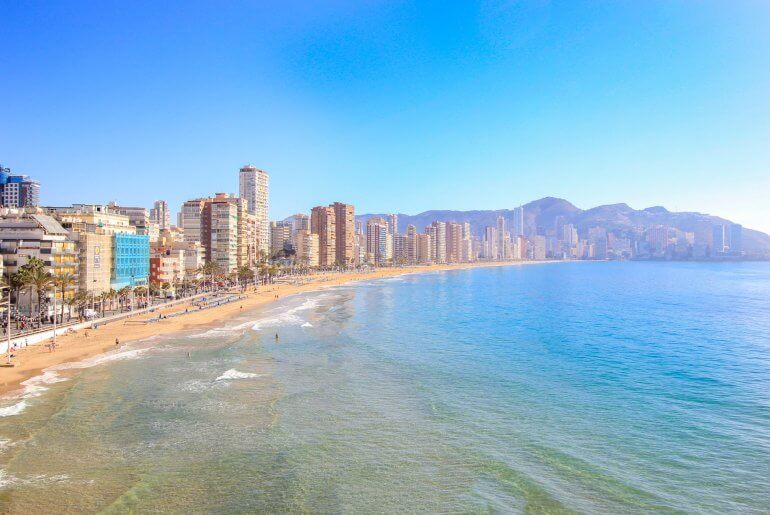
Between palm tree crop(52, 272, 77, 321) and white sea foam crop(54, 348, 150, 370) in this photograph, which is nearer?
white sea foam crop(54, 348, 150, 370)

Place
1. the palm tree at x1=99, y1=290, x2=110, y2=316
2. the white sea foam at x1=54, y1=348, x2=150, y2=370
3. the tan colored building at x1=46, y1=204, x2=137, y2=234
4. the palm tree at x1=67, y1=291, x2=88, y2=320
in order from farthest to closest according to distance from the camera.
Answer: the tan colored building at x1=46, y1=204, x2=137, y2=234
the palm tree at x1=99, y1=290, x2=110, y2=316
the palm tree at x1=67, y1=291, x2=88, y2=320
the white sea foam at x1=54, y1=348, x2=150, y2=370

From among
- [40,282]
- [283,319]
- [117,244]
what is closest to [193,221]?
[117,244]

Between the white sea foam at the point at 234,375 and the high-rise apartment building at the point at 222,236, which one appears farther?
the high-rise apartment building at the point at 222,236

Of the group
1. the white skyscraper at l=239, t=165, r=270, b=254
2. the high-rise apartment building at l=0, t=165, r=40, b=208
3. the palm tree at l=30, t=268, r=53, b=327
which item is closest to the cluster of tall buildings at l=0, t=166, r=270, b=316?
the palm tree at l=30, t=268, r=53, b=327

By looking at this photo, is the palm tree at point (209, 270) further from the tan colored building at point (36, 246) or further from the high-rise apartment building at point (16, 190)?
the high-rise apartment building at point (16, 190)

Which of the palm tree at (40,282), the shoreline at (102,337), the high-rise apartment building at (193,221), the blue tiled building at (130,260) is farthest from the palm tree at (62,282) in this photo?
the high-rise apartment building at (193,221)

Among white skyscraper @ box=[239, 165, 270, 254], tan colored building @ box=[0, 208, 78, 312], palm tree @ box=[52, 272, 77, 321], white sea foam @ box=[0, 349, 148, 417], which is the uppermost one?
white skyscraper @ box=[239, 165, 270, 254]

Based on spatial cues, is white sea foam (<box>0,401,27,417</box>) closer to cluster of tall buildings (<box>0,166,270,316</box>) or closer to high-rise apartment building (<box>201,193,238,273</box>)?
cluster of tall buildings (<box>0,166,270,316</box>)
